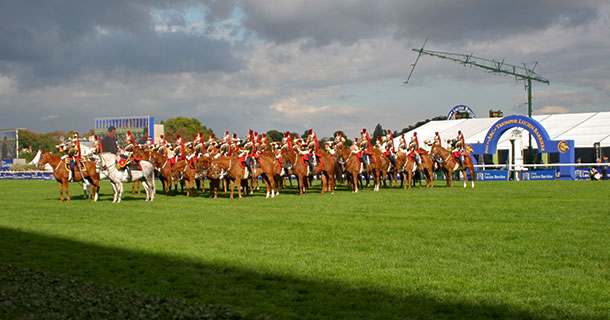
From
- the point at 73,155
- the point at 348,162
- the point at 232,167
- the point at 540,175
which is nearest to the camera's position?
the point at 73,155

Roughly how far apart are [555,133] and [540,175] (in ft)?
42.0

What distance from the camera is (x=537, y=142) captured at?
38.5 meters

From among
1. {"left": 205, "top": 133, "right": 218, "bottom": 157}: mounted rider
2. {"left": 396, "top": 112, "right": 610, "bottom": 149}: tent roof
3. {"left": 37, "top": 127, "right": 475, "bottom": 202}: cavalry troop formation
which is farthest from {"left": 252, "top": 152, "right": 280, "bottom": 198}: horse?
{"left": 396, "top": 112, "right": 610, "bottom": 149}: tent roof

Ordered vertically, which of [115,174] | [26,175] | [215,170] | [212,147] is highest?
[212,147]

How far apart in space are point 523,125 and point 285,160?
23343 mm

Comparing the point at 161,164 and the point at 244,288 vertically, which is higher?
the point at 161,164

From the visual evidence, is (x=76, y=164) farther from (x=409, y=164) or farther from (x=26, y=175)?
(x=26, y=175)

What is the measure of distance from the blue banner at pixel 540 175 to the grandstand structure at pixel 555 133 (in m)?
4.41

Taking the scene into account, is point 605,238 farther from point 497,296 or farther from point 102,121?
point 102,121

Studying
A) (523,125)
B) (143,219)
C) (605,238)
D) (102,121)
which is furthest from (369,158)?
(102,121)

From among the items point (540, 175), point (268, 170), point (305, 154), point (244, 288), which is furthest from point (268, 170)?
point (540, 175)

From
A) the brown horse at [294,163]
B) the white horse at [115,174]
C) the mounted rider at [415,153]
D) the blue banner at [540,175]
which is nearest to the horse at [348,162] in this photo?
the brown horse at [294,163]

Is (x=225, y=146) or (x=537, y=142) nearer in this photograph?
(x=225, y=146)

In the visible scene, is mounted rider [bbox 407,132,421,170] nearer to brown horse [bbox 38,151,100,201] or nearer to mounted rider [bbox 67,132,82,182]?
brown horse [bbox 38,151,100,201]
